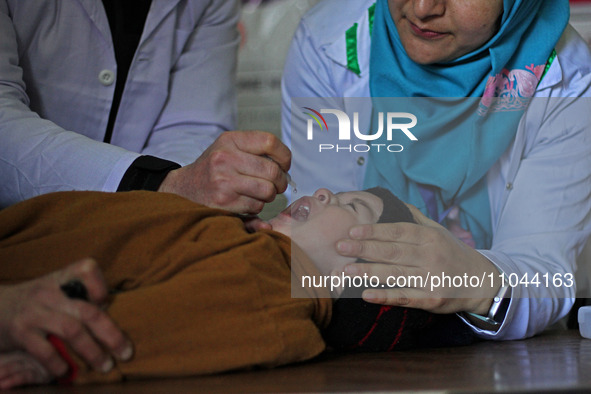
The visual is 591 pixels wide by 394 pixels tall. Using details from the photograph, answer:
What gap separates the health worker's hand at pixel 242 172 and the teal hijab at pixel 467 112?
1.50 feet

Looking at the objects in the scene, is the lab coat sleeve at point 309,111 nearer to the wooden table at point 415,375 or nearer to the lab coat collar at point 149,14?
the lab coat collar at point 149,14

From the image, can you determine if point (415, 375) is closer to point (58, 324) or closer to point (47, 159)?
point (58, 324)

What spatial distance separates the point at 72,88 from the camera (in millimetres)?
1533

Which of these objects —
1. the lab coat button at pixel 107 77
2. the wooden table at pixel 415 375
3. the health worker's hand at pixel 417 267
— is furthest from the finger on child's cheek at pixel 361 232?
the lab coat button at pixel 107 77

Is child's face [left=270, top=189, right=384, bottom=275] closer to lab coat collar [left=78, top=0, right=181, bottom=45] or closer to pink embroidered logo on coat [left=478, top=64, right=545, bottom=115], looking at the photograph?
pink embroidered logo on coat [left=478, top=64, right=545, bottom=115]

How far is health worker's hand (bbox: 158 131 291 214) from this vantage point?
3.61 feet

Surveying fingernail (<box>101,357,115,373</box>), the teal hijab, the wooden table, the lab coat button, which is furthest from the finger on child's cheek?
the lab coat button

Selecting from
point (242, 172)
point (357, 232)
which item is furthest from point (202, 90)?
point (357, 232)

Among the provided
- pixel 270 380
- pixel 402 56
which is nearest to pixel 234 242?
pixel 270 380

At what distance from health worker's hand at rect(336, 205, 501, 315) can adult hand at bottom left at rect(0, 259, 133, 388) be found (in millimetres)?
460

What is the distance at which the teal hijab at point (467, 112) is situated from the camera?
145cm

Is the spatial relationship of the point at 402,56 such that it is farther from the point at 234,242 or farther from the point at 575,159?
the point at 234,242

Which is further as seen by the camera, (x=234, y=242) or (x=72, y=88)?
(x=72, y=88)

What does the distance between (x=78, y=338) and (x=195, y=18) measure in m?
1.17
